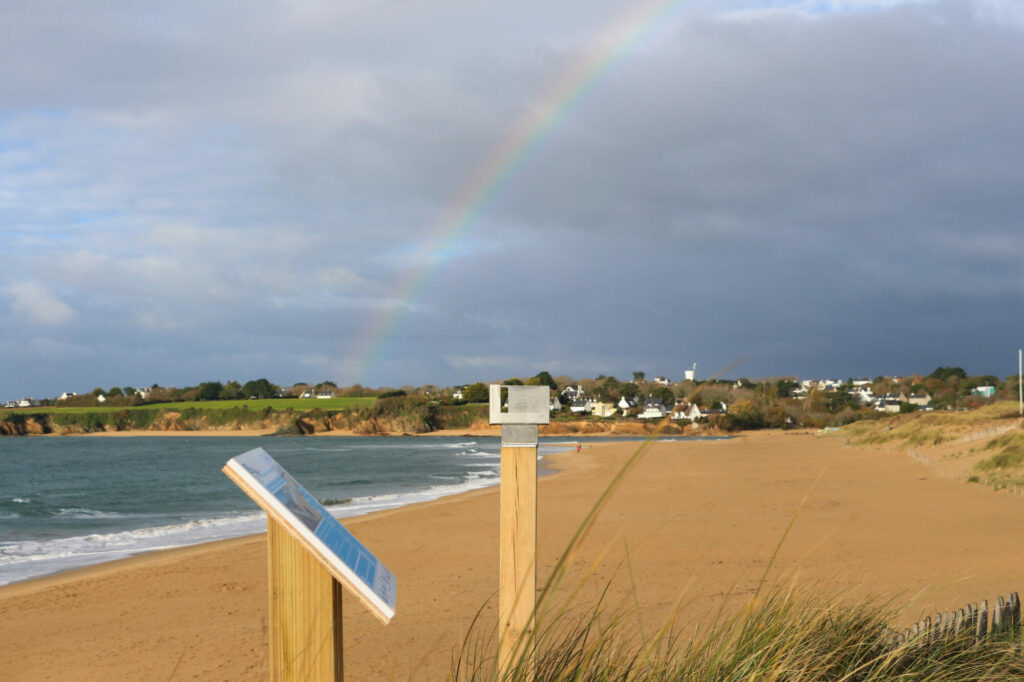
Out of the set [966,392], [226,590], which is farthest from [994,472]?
[966,392]

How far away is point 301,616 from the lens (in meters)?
1.82

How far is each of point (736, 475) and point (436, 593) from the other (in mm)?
22741

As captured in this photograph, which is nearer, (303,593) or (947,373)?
(303,593)

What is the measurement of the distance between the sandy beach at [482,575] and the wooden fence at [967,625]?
191 mm

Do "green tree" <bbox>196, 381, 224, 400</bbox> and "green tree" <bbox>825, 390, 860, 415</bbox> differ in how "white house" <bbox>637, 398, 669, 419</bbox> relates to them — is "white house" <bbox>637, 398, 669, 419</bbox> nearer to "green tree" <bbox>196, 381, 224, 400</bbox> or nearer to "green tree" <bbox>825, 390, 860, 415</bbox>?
"green tree" <bbox>825, 390, 860, 415</bbox>

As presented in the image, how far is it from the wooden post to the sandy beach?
118cm

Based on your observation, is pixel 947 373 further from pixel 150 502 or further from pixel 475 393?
pixel 150 502

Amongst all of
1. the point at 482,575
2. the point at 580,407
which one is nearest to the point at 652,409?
the point at 580,407

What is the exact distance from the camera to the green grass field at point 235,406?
143650mm

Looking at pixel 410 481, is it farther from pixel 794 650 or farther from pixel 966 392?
pixel 966 392

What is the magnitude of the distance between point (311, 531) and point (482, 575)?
10.3 meters

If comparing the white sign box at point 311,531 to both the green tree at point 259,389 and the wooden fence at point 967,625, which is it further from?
the green tree at point 259,389

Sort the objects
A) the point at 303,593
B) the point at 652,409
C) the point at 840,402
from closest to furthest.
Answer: the point at 303,593, the point at 840,402, the point at 652,409

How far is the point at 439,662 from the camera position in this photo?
23.4 ft
